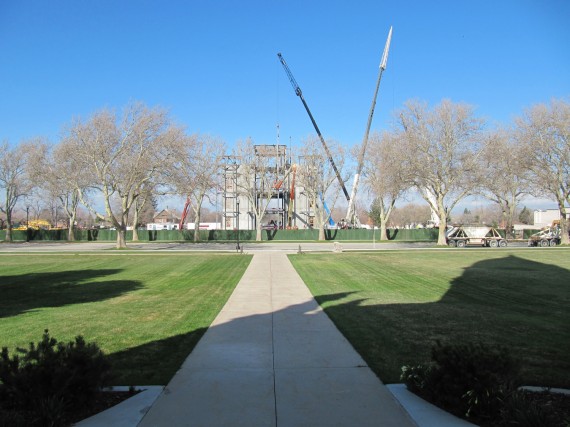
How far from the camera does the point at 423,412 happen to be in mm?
4527

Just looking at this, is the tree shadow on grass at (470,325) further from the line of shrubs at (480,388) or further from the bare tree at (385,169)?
the bare tree at (385,169)

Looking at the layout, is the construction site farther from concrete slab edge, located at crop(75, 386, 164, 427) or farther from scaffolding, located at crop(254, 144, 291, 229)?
concrete slab edge, located at crop(75, 386, 164, 427)

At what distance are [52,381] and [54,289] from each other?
1214 cm

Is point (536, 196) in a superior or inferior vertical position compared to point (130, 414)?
superior

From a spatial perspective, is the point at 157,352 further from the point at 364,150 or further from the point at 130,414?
the point at 364,150

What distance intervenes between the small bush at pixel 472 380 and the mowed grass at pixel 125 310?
328 cm

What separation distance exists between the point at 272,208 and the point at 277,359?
77823 millimetres

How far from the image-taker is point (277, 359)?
21.4ft

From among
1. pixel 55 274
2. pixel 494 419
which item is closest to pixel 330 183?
pixel 55 274

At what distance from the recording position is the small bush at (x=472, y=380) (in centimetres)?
431

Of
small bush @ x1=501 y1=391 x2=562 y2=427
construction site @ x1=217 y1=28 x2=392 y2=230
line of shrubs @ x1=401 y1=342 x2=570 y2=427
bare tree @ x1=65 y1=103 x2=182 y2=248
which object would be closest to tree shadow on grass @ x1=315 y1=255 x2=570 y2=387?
line of shrubs @ x1=401 y1=342 x2=570 y2=427

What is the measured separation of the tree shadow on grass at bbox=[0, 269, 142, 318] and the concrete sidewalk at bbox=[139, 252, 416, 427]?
5563 millimetres

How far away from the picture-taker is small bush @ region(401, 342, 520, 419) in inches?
170

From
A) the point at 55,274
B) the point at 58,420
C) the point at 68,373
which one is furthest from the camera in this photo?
the point at 55,274
